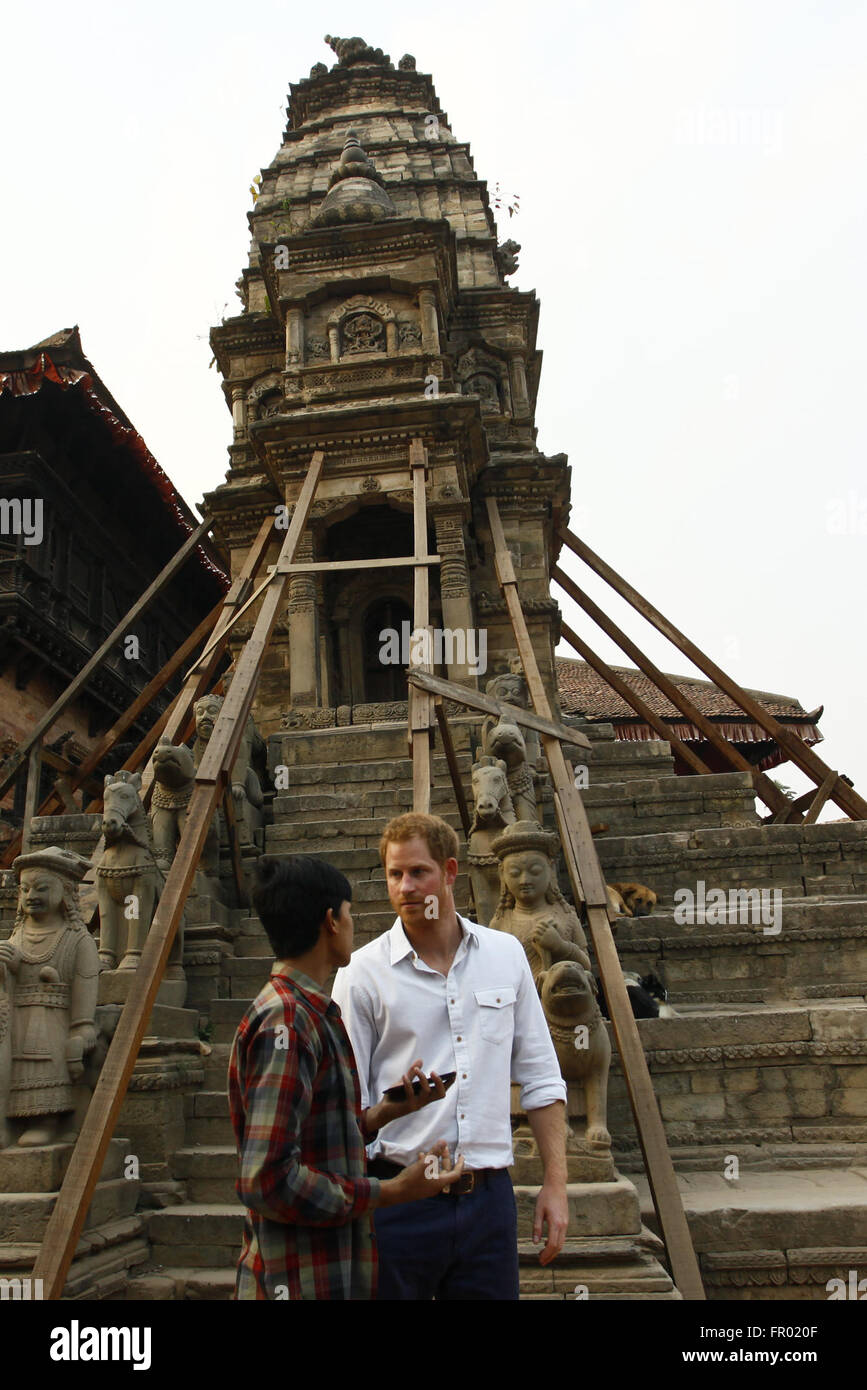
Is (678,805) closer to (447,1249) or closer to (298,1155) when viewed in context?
(447,1249)

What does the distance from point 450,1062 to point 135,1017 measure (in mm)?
3121

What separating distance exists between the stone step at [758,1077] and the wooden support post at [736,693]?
22.4ft

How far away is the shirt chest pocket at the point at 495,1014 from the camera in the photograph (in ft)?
9.48

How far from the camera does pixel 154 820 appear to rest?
356 inches

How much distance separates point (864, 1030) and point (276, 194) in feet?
72.5

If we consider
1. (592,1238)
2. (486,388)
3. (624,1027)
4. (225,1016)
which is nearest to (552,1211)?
(592,1238)

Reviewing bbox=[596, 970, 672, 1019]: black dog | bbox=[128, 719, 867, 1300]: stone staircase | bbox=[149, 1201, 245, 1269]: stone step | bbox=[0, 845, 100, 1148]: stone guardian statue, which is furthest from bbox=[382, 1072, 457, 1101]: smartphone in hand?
bbox=[596, 970, 672, 1019]: black dog

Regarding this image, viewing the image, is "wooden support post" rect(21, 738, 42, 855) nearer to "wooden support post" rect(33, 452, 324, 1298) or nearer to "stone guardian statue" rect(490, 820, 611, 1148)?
"wooden support post" rect(33, 452, 324, 1298)

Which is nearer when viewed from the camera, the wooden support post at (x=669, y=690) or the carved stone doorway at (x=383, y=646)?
the wooden support post at (x=669, y=690)

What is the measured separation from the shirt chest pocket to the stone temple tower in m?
11.1

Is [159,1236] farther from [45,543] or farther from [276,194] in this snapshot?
[276,194]

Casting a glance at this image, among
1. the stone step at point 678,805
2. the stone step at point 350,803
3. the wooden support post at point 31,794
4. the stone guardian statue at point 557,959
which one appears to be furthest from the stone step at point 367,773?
the stone guardian statue at point 557,959

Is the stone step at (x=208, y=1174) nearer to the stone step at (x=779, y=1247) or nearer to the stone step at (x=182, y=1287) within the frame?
the stone step at (x=182, y=1287)
